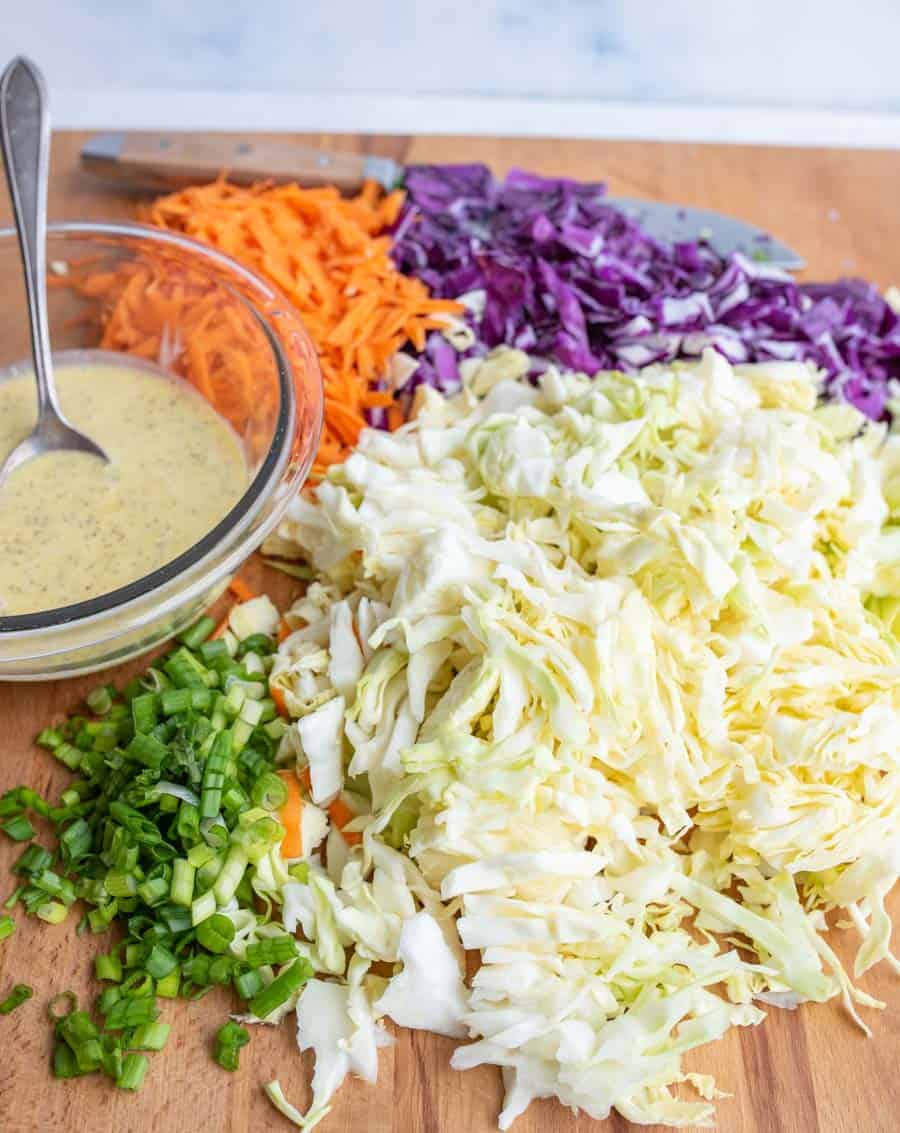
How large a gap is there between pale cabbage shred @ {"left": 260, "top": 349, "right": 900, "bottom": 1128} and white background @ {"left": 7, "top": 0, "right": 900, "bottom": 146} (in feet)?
6.38

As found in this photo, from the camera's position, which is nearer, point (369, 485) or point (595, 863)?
point (595, 863)

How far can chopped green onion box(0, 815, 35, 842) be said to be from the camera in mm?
1883

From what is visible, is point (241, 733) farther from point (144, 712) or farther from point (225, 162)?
point (225, 162)

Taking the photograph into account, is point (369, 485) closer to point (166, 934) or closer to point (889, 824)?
point (166, 934)

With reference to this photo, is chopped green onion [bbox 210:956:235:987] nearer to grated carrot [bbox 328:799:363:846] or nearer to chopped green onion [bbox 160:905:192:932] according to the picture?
chopped green onion [bbox 160:905:192:932]

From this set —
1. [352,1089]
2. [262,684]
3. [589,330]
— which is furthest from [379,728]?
[589,330]

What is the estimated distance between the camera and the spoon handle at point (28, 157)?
2057 millimetres

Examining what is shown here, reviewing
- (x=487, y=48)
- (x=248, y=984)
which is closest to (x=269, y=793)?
(x=248, y=984)

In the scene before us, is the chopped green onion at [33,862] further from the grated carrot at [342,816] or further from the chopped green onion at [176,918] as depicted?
the grated carrot at [342,816]

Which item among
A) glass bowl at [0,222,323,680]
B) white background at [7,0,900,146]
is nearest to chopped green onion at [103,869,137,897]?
glass bowl at [0,222,323,680]

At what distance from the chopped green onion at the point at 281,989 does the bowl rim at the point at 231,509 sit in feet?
1.87

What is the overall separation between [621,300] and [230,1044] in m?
1.59

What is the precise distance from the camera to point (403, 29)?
141 inches

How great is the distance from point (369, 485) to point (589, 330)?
0.71 metres
